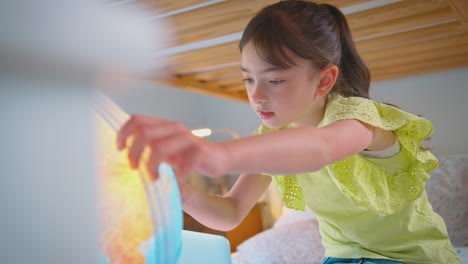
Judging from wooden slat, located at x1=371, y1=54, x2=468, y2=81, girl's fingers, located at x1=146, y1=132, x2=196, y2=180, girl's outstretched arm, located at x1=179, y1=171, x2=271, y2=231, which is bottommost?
wooden slat, located at x1=371, y1=54, x2=468, y2=81

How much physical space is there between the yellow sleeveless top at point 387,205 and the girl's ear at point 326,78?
0.03 metres

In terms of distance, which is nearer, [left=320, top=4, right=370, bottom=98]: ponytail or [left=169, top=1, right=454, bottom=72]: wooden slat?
[left=320, top=4, right=370, bottom=98]: ponytail

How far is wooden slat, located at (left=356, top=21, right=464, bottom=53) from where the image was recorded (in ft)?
4.97

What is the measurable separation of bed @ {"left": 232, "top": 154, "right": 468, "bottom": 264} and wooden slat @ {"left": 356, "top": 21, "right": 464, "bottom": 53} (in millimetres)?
799

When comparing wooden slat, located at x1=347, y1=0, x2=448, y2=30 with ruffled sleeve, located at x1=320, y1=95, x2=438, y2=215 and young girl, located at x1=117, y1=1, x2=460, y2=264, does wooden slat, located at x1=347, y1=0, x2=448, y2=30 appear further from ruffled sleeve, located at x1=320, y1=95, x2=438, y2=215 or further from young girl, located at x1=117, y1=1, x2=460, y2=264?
ruffled sleeve, located at x1=320, y1=95, x2=438, y2=215

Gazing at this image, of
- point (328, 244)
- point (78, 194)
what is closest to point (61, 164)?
point (78, 194)

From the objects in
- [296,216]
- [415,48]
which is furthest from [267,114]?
[296,216]

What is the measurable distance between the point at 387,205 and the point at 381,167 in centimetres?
10

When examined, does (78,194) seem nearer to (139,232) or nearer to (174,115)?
(139,232)

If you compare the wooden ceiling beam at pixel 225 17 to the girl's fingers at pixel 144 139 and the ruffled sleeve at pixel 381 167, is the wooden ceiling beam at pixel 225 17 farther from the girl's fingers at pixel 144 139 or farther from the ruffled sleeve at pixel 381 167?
the girl's fingers at pixel 144 139

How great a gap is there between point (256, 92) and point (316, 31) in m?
0.19

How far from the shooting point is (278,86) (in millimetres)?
757

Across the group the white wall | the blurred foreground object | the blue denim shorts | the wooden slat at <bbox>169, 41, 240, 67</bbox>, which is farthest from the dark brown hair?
the white wall

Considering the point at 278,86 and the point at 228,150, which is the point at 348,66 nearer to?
the point at 278,86
